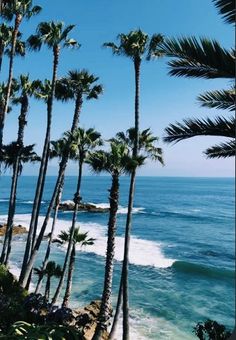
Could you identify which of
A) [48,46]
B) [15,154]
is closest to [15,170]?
[15,154]

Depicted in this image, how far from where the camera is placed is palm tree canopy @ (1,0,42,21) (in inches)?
881

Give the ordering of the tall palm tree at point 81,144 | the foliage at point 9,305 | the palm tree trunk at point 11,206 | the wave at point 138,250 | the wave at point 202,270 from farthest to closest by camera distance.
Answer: the wave at point 138,250
the wave at point 202,270
the palm tree trunk at point 11,206
the tall palm tree at point 81,144
the foliage at point 9,305

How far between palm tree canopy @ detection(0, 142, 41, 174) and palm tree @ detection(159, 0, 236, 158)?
19.2m

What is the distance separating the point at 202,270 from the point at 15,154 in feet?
80.1

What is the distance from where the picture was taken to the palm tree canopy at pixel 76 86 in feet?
77.4

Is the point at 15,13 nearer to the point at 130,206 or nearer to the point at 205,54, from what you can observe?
the point at 130,206

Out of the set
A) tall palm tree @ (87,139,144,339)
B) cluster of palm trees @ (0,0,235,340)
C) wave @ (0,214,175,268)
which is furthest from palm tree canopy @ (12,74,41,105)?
wave @ (0,214,175,268)

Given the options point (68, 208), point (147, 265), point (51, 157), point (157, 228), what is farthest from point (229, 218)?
point (51, 157)

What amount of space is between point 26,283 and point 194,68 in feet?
61.4

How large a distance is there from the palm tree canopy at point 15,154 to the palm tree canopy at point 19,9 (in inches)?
305

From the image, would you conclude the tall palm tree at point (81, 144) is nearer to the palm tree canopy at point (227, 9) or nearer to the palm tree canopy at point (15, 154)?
the palm tree canopy at point (15, 154)

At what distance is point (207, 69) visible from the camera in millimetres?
6898

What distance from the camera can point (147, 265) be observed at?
41.6m

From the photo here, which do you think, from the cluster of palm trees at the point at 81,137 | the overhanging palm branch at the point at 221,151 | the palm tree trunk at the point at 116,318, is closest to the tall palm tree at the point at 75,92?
the cluster of palm trees at the point at 81,137
